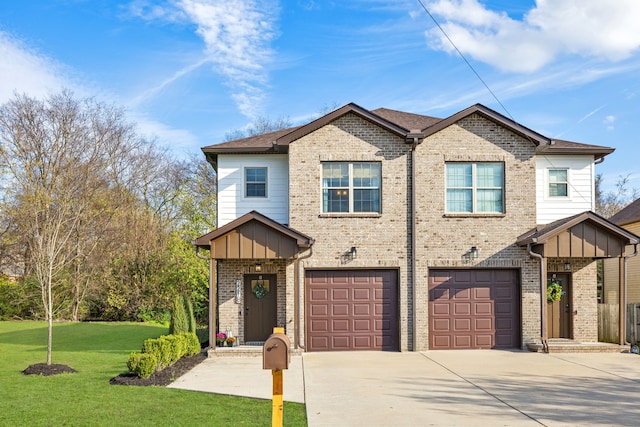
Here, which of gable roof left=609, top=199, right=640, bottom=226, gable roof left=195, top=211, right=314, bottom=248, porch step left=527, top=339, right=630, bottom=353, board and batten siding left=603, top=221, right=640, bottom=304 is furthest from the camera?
gable roof left=609, top=199, right=640, bottom=226

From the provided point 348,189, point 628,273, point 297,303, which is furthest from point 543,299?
point 628,273

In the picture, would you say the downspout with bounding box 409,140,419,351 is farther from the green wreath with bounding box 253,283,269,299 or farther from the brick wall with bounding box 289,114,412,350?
the green wreath with bounding box 253,283,269,299

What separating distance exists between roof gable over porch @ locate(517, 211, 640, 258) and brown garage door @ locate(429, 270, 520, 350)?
1802mm

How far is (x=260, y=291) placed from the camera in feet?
54.3

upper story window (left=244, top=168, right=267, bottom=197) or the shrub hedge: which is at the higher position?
upper story window (left=244, top=168, right=267, bottom=197)

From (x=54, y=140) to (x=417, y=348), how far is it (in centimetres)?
2110

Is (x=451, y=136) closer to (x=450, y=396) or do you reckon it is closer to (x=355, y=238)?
(x=355, y=238)

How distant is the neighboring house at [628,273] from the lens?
71.1ft

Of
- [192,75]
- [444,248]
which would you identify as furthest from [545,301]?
[192,75]

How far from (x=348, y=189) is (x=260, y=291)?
3.83 metres

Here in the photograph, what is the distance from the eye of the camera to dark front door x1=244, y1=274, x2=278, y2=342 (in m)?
16.5

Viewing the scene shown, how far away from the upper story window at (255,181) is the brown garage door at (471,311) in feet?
18.0

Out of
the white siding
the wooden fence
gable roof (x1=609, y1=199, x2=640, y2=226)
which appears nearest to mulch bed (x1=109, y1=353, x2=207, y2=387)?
the white siding

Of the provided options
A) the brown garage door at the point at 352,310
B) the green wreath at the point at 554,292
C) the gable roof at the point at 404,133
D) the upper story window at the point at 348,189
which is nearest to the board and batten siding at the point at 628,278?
the green wreath at the point at 554,292
